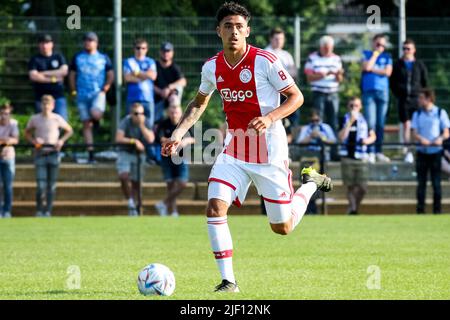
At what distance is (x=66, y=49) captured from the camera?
24.8m

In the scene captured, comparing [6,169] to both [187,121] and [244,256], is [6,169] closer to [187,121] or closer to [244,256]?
[244,256]

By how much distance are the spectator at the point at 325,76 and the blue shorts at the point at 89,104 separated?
4.01 meters

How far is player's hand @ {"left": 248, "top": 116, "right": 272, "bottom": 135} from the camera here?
9.89m

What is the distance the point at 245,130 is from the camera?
10.6 metres

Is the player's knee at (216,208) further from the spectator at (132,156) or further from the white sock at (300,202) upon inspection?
the spectator at (132,156)

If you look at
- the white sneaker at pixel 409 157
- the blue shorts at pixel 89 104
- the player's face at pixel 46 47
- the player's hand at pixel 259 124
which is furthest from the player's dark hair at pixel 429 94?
the player's hand at pixel 259 124

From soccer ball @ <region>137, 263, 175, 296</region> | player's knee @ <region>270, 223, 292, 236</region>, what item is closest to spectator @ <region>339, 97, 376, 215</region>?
player's knee @ <region>270, 223, 292, 236</region>

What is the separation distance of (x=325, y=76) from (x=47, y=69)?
5.30 m

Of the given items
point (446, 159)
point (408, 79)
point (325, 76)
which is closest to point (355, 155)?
point (325, 76)

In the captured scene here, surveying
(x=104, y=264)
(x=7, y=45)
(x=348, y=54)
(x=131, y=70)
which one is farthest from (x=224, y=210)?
(x=348, y=54)

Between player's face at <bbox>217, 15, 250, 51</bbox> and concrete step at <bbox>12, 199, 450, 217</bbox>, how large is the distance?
12.1 m

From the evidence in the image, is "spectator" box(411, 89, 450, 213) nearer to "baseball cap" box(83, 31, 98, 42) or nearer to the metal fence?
the metal fence

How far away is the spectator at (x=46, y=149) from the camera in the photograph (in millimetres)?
21672
